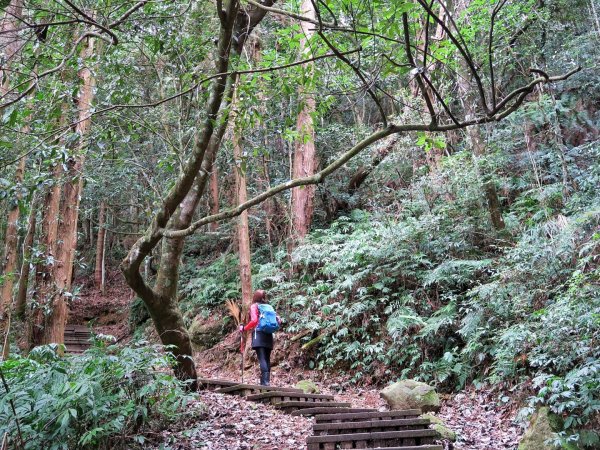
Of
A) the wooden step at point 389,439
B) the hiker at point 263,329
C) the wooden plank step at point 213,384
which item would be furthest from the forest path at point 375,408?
the hiker at point 263,329

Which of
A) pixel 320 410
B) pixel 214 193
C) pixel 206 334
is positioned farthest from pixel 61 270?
pixel 214 193

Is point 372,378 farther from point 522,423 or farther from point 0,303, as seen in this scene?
point 0,303

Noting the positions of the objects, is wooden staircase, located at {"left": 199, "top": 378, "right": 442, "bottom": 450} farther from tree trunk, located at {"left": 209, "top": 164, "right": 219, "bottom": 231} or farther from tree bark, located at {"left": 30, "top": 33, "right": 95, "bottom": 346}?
tree trunk, located at {"left": 209, "top": 164, "right": 219, "bottom": 231}

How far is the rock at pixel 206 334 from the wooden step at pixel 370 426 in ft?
31.2

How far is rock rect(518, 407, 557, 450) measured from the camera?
580cm

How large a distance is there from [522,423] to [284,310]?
24.7ft

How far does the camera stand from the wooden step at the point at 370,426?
6.08 m

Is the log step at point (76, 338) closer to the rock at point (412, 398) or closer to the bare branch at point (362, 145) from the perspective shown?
the rock at point (412, 398)

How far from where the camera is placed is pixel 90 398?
5.41 metres

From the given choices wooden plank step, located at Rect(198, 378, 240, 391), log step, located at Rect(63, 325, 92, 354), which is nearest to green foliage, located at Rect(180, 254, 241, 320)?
log step, located at Rect(63, 325, 92, 354)

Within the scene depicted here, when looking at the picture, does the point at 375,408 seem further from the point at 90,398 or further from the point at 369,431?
the point at 90,398

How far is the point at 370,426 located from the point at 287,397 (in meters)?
2.60

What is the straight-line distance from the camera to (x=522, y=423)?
22.9 ft

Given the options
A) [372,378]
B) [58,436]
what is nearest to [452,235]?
[372,378]
